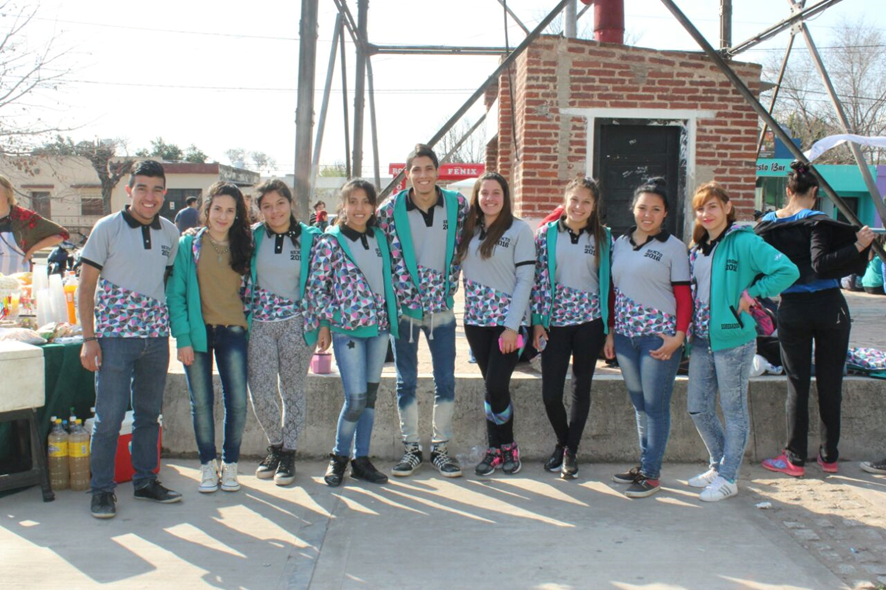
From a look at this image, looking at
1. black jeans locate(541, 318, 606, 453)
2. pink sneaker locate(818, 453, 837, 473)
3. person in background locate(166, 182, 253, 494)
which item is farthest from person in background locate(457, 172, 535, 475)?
pink sneaker locate(818, 453, 837, 473)

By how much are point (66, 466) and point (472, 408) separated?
8.71ft

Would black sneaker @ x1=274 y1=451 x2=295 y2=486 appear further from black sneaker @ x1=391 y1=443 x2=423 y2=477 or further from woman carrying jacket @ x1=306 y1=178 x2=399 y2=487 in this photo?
black sneaker @ x1=391 y1=443 x2=423 y2=477

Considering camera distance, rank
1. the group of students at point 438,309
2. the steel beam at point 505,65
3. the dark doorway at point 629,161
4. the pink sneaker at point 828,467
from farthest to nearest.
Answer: the dark doorway at point 629,161, the steel beam at point 505,65, the pink sneaker at point 828,467, the group of students at point 438,309

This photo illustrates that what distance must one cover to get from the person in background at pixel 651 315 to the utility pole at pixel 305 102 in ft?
9.34

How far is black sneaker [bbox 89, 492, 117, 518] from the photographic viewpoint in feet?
13.4

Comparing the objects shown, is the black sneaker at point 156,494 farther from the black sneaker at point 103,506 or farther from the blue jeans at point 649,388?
the blue jeans at point 649,388

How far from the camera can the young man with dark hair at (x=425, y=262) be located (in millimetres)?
4641

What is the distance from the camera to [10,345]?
4.38 meters

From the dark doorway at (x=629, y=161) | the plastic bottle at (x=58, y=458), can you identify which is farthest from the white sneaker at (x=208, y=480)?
the dark doorway at (x=629, y=161)

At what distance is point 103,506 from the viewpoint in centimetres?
410

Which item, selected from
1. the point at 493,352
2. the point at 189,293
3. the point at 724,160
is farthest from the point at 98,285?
the point at 724,160

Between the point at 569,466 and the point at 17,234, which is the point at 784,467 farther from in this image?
the point at 17,234

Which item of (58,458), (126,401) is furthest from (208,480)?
(58,458)

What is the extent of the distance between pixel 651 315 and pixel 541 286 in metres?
0.72
